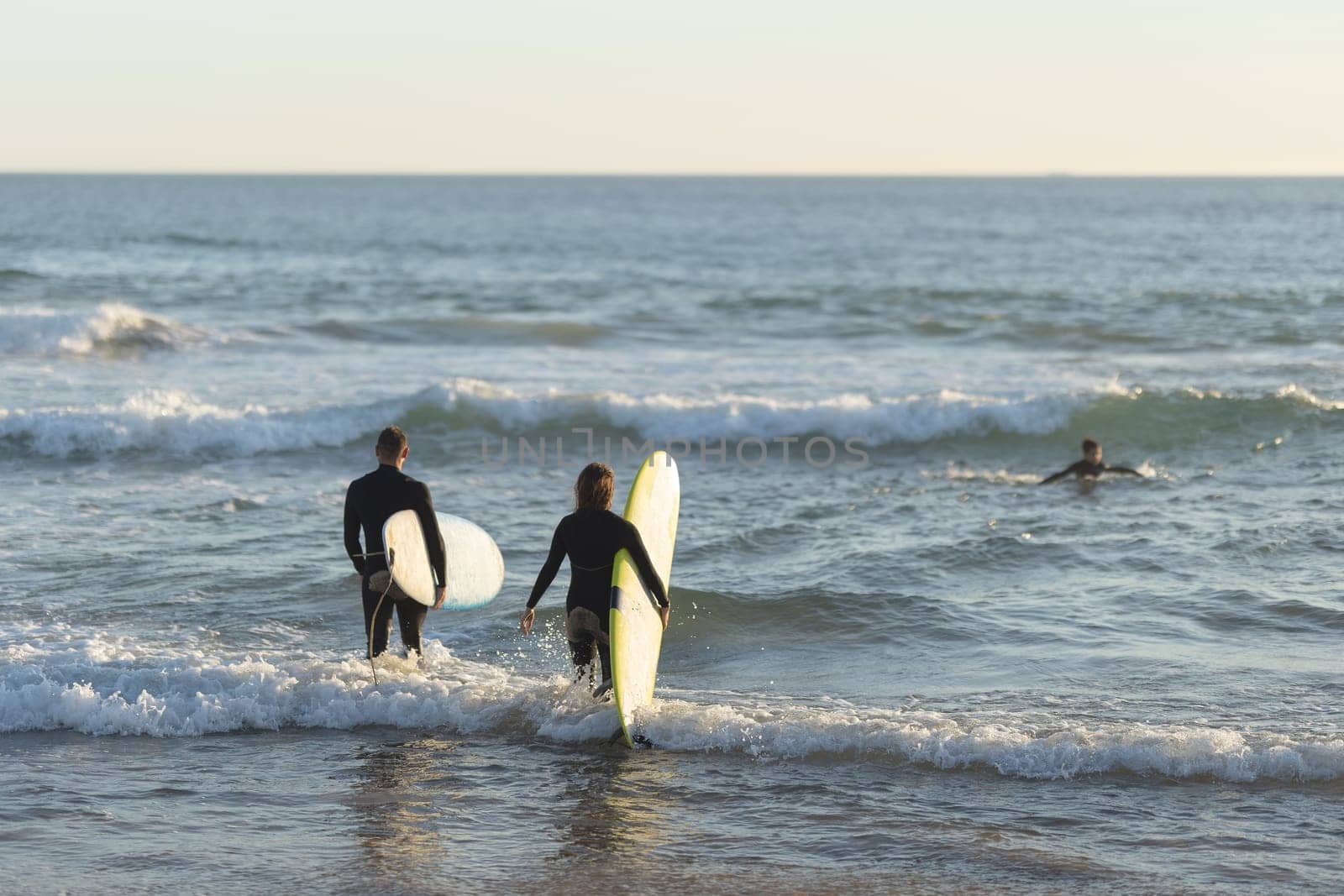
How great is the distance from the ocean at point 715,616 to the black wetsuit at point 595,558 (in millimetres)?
696

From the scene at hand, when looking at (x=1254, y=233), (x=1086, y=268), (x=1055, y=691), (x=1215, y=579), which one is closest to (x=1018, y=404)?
(x=1215, y=579)

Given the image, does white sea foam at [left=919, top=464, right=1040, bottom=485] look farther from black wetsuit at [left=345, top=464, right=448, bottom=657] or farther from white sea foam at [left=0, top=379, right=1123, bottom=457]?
black wetsuit at [left=345, top=464, right=448, bottom=657]

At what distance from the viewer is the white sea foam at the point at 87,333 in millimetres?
24578

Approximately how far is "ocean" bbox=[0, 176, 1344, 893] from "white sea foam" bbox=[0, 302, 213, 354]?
8 centimetres

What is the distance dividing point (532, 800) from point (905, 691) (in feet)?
9.13

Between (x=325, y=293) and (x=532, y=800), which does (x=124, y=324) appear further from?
(x=532, y=800)

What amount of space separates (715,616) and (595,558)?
123 inches

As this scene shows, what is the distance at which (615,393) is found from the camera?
20.2 metres

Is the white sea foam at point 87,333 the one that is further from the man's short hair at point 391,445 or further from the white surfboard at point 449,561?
the man's short hair at point 391,445

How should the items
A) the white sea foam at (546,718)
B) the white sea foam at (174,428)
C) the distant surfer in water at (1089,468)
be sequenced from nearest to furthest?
the white sea foam at (546,718)
the distant surfer in water at (1089,468)
the white sea foam at (174,428)

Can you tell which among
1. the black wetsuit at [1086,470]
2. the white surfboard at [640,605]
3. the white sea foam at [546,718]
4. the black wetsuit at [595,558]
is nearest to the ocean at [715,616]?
the white sea foam at [546,718]

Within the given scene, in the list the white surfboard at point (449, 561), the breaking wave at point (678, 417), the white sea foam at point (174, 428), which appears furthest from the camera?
the breaking wave at point (678, 417)

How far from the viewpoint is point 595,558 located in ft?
23.5

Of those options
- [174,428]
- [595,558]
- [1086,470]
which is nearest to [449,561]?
[595,558]
